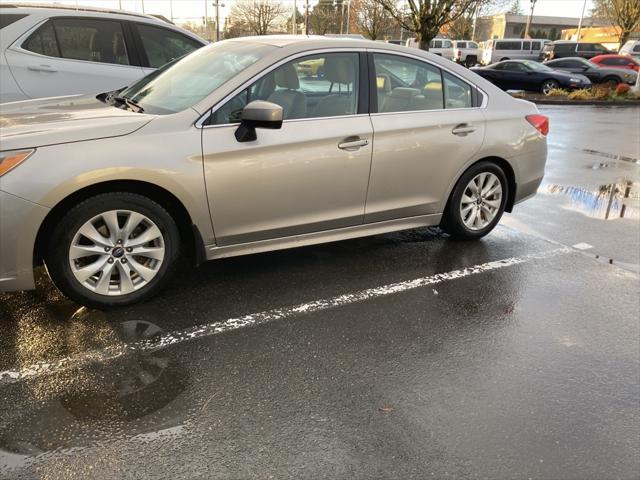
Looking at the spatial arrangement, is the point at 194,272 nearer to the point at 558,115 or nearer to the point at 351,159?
the point at 351,159

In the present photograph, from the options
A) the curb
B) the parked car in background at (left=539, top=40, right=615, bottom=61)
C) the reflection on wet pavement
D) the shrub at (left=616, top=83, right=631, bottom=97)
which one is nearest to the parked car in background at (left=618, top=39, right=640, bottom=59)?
the parked car in background at (left=539, top=40, right=615, bottom=61)

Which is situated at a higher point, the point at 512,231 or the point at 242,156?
the point at 242,156

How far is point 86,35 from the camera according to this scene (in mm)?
6387

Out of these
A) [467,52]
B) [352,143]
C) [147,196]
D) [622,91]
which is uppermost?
[467,52]

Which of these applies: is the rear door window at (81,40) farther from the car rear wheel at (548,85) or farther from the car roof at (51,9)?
the car rear wheel at (548,85)

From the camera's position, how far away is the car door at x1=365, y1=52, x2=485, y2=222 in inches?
168

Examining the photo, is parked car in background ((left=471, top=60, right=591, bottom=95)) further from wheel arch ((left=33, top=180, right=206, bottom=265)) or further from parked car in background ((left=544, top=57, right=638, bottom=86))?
wheel arch ((left=33, top=180, right=206, bottom=265))

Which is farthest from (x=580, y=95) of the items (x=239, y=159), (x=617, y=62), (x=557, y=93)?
(x=239, y=159)

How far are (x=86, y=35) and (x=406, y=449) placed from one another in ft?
19.5

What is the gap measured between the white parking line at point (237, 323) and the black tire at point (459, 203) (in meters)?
0.42

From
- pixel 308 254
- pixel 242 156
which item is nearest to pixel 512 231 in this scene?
pixel 308 254

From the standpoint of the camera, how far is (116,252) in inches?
137

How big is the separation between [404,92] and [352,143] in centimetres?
76

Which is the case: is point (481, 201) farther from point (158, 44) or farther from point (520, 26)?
point (520, 26)
